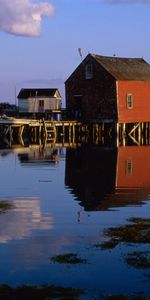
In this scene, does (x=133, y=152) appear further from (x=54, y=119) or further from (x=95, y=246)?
(x=95, y=246)

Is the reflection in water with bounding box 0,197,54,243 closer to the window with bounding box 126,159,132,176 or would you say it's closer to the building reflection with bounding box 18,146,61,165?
the window with bounding box 126,159,132,176

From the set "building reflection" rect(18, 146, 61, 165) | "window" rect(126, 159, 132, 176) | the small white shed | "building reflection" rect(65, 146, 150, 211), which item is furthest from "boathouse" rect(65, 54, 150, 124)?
"window" rect(126, 159, 132, 176)

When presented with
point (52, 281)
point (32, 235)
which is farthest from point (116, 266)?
point (32, 235)

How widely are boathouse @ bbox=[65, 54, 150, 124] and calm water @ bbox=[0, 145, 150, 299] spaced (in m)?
25.2

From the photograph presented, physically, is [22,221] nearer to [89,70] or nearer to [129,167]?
[129,167]

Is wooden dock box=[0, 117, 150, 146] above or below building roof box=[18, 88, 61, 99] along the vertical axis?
below

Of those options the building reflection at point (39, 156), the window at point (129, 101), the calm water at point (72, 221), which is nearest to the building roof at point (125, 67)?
the window at point (129, 101)

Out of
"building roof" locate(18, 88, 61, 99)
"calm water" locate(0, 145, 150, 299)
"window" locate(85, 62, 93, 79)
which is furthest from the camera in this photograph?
"building roof" locate(18, 88, 61, 99)

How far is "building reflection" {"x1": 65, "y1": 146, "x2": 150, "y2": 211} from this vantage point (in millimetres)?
20375

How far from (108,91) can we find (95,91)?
1.58 metres

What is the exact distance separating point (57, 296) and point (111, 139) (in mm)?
53550

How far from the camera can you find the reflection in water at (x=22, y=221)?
14422 mm

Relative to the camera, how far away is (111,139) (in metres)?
62.9

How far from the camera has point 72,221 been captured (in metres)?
16.2
